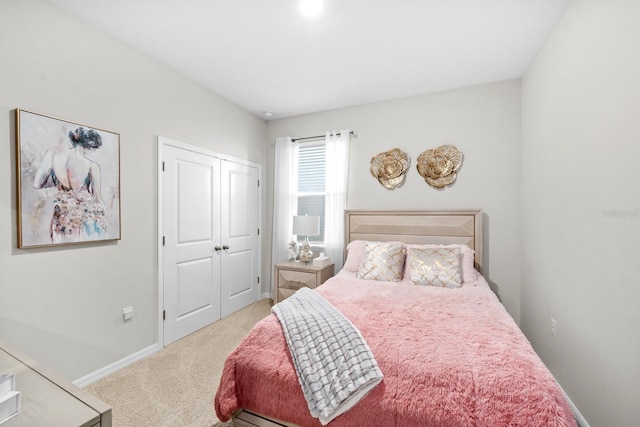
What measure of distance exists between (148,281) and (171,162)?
1.08m

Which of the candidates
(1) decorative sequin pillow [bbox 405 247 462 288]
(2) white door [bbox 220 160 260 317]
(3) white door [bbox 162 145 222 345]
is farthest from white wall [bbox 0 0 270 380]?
(1) decorative sequin pillow [bbox 405 247 462 288]

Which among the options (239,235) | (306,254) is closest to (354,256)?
(306,254)

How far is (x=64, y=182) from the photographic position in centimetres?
190

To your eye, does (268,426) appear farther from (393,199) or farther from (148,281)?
(393,199)

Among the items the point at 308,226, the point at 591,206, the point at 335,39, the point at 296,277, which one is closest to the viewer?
the point at 591,206

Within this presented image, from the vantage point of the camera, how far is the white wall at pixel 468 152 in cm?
286

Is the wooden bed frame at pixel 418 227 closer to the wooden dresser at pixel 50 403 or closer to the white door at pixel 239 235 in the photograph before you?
the white door at pixel 239 235

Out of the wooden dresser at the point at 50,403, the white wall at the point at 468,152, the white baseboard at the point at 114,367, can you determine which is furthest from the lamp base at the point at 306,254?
the wooden dresser at the point at 50,403

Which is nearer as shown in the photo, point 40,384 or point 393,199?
point 40,384

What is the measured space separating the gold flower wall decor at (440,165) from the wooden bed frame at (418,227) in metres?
0.35

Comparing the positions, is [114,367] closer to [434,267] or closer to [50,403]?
[50,403]

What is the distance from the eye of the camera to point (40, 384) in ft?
3.05

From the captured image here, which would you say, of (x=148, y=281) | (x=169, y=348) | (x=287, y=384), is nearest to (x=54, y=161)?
(x=148, y=281)

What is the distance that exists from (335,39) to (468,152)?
5.89 ft
